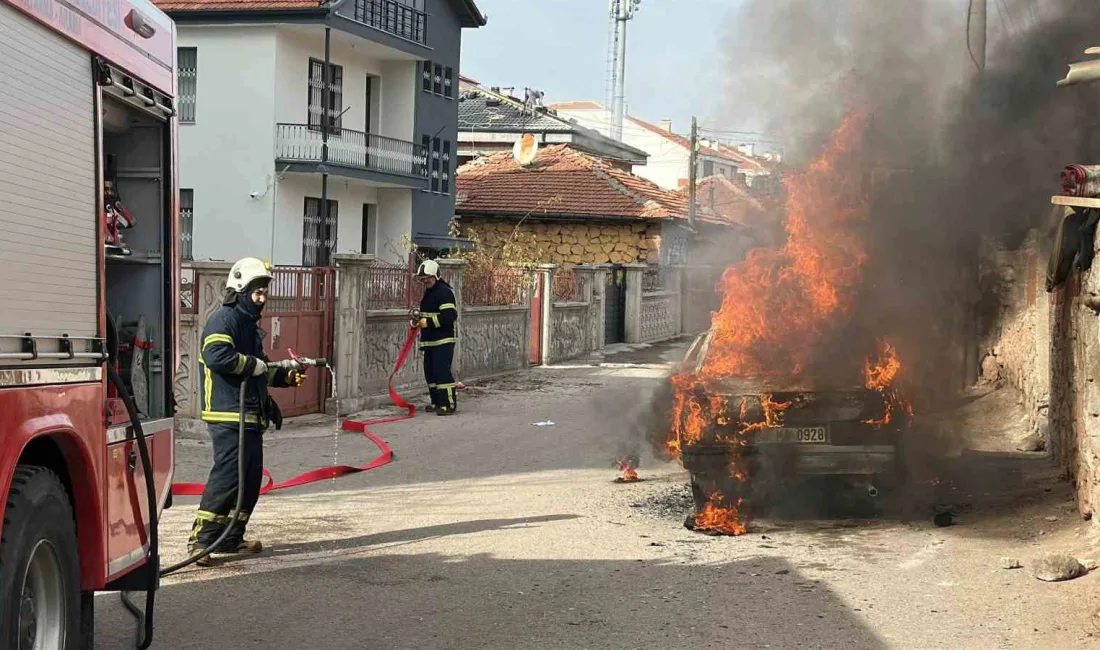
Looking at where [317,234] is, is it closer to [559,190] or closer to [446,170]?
[446,170]

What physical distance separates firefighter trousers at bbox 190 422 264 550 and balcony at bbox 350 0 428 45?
26280 mm

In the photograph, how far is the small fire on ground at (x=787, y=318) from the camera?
9.11 m

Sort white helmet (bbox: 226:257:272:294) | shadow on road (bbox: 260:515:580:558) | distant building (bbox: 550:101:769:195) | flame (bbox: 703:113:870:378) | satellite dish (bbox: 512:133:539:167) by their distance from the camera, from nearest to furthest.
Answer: white helmet (bbox: 226:257:272:294) → shadow on road (bbox: 260:515:580:558) → flame (bbox: 703:113:870:378) → satellite dish (bbox: 512:133:539:167) → distant building (bbox: 550:101:769:195)

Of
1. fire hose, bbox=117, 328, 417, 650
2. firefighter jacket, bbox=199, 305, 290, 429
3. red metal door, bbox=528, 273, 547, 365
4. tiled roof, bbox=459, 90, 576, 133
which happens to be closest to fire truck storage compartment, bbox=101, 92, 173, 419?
fire hose, bbox=117, 328, 417, 650

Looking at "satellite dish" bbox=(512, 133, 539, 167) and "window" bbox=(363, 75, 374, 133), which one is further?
"satellite dish" bbox=(512, 133, 539, 167)

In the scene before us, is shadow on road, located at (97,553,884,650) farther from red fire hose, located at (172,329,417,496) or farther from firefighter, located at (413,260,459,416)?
firefighter, located at (413,260,459,416)

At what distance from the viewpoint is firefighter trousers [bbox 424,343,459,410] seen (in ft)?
55.0

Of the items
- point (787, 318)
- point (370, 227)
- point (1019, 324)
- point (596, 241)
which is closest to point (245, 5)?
point (370, 227)

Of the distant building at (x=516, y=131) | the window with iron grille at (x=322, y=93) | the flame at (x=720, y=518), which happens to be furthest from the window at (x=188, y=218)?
the flame at (x=720, y=518)

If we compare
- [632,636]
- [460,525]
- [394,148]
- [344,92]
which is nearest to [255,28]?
[344,92]

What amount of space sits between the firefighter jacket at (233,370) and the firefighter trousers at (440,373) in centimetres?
835

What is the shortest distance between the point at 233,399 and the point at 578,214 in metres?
32.2

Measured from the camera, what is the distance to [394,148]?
36.3 meters

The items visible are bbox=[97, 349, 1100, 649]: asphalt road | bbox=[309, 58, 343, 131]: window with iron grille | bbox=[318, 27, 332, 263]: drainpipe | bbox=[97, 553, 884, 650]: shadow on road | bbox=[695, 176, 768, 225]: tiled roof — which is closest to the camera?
bbox=[97, 553, 884, 650]: shadow on road
